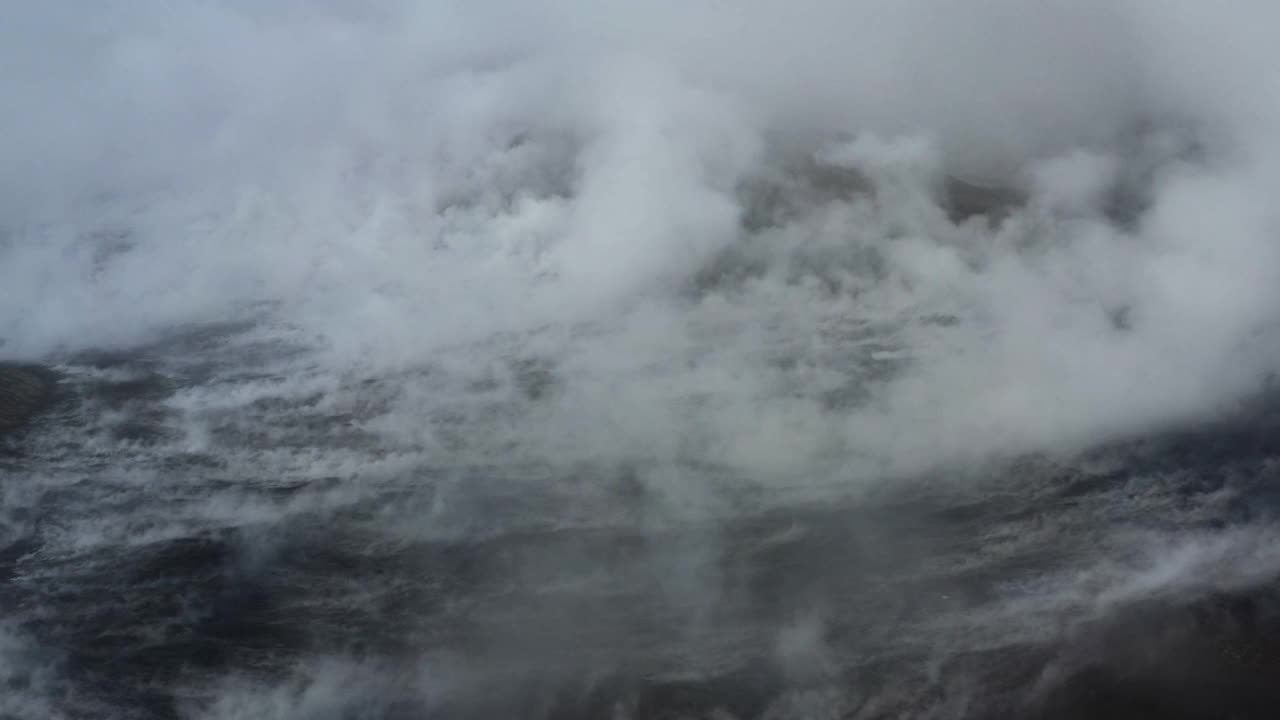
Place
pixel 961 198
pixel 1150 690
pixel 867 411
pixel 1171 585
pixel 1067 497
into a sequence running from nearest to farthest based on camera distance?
pixel 1150 690, pixel 1171 585, pixel 1067 497, pixel 867 411, pixel 961 198

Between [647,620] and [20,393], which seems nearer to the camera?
[647,620]

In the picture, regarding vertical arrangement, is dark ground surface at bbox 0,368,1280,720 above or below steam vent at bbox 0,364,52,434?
Result: below

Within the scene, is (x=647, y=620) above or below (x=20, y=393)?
below

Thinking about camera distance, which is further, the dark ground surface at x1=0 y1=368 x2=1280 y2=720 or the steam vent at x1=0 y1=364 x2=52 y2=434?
the steam vent at x1=0 y1=364 x2=52 y2=434

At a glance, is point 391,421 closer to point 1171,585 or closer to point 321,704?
point 321,704

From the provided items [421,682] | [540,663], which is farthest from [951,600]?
[421,682]
